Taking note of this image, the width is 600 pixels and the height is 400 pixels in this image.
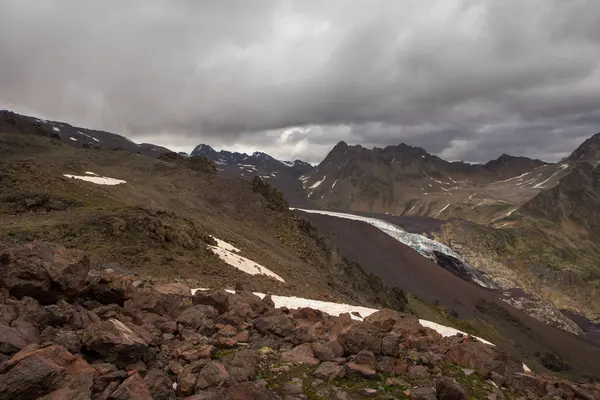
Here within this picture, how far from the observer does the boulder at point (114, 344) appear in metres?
9.03

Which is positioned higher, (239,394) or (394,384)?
(239,394)

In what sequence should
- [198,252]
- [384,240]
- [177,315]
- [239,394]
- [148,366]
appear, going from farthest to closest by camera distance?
[384,240], [198,252], [177,315], [148,366], [239,394]

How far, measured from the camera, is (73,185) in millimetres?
35250

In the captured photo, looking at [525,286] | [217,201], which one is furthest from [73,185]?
[525,286]

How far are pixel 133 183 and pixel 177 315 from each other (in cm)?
4026

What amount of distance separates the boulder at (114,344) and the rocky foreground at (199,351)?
23mm

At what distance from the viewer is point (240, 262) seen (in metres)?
29.0

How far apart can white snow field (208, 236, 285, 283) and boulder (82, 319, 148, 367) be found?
698 inches

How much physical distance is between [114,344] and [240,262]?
65.3 ft

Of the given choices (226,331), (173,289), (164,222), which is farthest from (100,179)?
(226,331)

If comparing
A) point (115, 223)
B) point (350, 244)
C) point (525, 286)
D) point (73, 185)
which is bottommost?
point (525, 286)

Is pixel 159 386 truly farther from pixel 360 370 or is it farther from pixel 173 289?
pixel 173 289

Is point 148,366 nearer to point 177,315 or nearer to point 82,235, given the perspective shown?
point 177,315

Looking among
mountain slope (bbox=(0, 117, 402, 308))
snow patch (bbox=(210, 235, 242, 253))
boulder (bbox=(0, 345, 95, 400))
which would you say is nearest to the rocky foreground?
boulder (bbox=(0, 345, 95, 400))
